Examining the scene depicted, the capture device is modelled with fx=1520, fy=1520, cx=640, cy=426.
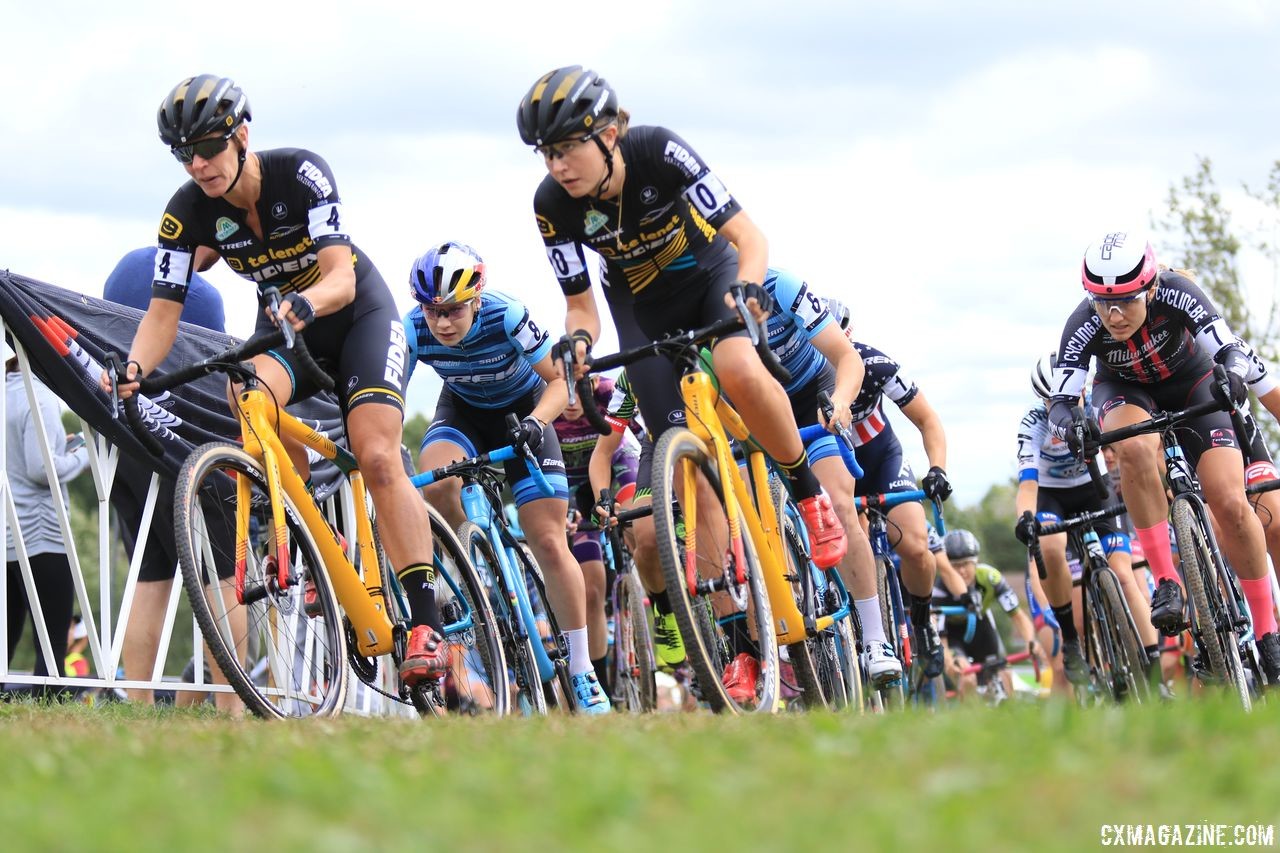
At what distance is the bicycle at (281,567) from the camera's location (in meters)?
6.50

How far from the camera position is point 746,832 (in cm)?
305

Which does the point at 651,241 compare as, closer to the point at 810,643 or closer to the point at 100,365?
the point at 810,643

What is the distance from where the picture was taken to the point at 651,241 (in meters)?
7.31

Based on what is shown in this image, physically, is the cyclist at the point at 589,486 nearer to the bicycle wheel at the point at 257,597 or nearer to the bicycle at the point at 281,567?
the bicycle at the point at 281,567

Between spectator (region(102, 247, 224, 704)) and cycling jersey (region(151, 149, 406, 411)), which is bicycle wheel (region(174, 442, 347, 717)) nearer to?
cycling jersey (region(151, 149, 406, 411))

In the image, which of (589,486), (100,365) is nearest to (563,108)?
(100,365)

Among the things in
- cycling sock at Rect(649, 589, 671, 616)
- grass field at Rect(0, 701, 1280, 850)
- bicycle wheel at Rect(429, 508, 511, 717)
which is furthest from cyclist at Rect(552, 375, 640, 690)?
grass field at Rect(0, 701, 1280, 850)

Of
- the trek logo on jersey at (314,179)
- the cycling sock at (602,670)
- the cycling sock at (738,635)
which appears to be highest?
the trek logo on jersey at (314,179)

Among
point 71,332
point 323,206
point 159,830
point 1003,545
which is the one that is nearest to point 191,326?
point 71,332

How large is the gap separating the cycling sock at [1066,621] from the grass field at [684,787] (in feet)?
23.5

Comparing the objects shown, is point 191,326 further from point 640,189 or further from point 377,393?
point 640,189

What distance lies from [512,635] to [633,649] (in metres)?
2.08

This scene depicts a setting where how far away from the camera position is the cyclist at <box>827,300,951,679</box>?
1075cm

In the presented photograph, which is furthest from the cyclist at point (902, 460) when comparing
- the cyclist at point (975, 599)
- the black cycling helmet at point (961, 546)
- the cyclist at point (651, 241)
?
the black cycling helmet at point (961, 546)
